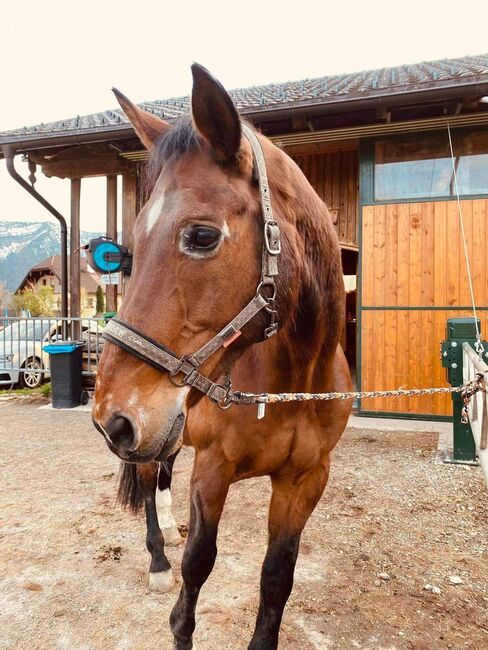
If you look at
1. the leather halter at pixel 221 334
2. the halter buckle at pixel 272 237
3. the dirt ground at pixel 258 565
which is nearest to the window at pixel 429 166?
the dirt ground at pixel 258 565

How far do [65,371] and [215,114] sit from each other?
6.67m

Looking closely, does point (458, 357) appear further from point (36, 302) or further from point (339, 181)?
point (36, 302)

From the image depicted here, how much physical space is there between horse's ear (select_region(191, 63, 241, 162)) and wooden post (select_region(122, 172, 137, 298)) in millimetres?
6712

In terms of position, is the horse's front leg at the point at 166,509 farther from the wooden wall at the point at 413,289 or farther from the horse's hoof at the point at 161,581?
the wooden wall at the point at 413,289

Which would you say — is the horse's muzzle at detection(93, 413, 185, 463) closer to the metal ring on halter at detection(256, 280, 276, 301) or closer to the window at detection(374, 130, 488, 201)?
the metal ring on halter at detection(256, 280, 276, 301)

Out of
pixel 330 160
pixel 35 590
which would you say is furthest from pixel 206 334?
pixel 330 160

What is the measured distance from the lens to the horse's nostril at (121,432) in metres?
1.05

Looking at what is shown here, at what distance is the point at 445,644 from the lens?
6.70 ft

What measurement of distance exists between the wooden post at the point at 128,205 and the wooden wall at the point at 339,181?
284 cm

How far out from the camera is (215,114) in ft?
3.84

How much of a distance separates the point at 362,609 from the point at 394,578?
0.38m

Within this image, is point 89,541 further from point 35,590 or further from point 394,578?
point 394,578

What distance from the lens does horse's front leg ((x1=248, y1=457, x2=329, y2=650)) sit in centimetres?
190

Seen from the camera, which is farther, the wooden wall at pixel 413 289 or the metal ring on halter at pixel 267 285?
the wooden wall at pixel 413 289
